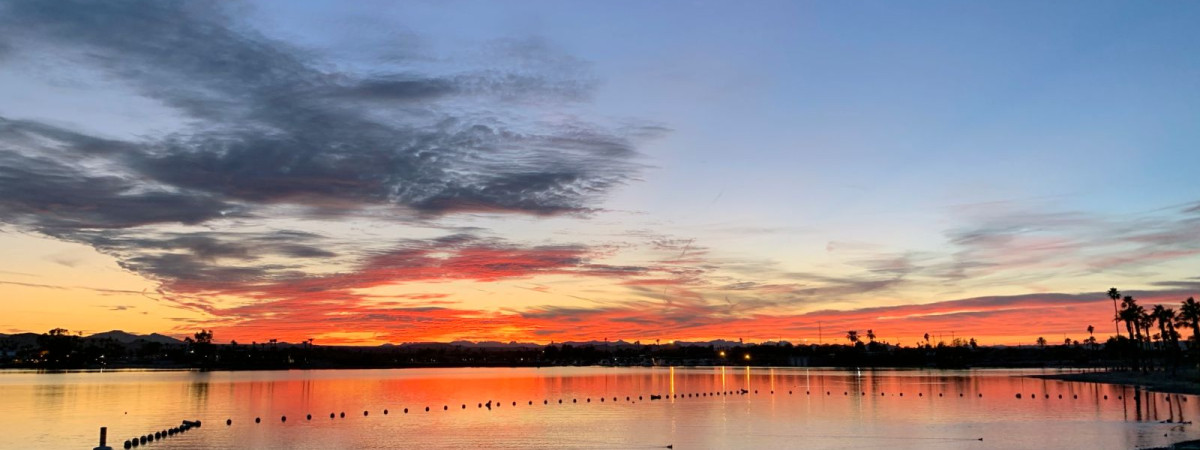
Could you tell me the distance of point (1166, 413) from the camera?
3172 inches

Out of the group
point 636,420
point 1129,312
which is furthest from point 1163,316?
point 636,420

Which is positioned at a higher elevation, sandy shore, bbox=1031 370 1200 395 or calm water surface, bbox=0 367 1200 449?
sandy shore, bbox=1031 370 1200 395

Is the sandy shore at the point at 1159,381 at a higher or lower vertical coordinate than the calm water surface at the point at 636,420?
higher

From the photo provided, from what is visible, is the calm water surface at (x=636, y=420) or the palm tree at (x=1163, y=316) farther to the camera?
the palm tree at (x=1163, y=316)

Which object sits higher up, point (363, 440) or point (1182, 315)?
point (1182, 315)

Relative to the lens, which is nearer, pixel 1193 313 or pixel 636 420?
pixel 636 420

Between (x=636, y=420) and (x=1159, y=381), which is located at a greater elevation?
(x=1159, y=381)

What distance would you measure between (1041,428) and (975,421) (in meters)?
8.44

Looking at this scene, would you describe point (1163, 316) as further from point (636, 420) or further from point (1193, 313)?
point (636, 420)

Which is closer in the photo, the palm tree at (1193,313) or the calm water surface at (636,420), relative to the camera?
the calm water surface at (636,420)

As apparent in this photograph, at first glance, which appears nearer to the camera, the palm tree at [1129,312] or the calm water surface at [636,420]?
the calm water surface at [636,420]

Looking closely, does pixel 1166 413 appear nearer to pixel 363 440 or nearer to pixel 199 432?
pixel 363 440

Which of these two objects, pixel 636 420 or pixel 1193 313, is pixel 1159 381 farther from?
pixel 636 420

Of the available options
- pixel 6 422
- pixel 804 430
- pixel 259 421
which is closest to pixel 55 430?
pixel 6 422
